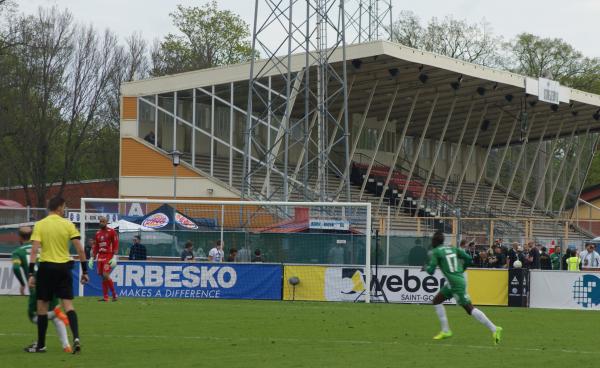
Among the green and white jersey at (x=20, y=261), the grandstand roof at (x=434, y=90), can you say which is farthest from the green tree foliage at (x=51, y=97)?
the green and white jersey at (x=20, y=261)

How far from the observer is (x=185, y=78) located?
159 feet

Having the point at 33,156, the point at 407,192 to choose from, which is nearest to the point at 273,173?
the point at 407,192

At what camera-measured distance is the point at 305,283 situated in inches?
1154

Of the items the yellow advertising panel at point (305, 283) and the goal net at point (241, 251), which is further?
the goal net at point (241, 251)

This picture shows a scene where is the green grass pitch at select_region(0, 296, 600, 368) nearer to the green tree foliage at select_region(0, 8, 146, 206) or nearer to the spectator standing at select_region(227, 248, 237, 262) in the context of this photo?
the spectator standing at select_region(227, 248, 237, 262)

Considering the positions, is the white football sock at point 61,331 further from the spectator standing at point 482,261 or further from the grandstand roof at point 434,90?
the grandstand roof at point 434,90

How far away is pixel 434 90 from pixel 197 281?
90.7 ft

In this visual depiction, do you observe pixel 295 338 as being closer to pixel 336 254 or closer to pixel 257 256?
pixel 336 254

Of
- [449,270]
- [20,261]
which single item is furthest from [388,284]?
[20,261]

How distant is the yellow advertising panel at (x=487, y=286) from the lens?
28922 mm

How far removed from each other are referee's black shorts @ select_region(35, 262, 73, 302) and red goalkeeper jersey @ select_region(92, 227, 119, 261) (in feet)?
39.4

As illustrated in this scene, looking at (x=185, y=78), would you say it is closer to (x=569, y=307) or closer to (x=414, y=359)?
(x=569, y=307)

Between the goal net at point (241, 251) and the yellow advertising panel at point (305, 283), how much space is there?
25 mm

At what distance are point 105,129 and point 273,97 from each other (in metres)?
21.8
